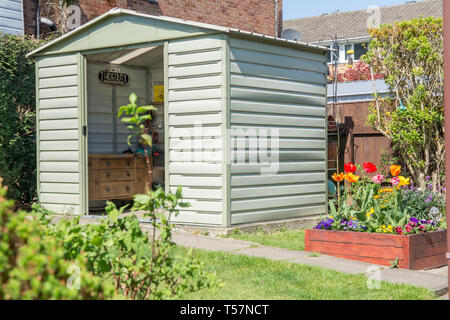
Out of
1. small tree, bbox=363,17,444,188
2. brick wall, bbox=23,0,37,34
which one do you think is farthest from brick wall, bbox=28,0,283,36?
small tree, bbox=363,17,444,188

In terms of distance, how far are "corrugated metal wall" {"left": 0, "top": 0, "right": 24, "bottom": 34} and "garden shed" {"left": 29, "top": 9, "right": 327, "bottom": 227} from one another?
7.55 ft

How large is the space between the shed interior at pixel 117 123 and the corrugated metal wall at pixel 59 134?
69 centimetres

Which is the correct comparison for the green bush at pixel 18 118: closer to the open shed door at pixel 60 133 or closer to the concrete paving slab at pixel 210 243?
the open shed door at pixel 60 133

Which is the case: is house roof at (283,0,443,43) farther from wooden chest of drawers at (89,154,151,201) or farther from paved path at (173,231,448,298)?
paved path at (173,231,448,298)

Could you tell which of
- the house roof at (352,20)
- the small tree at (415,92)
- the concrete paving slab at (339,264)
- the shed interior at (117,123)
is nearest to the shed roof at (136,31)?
the shed interior at (117,123)

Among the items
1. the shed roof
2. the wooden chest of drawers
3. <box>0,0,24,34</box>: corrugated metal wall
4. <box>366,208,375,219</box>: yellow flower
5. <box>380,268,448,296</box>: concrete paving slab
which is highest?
<box>0,0,24,34</box>: corrugated metal wall

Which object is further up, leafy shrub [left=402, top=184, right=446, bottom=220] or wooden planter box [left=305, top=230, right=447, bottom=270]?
leafy shrub [left=402, top=184, right=446, bottom=220]

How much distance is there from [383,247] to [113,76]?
6.82 m

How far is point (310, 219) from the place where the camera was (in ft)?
30.9

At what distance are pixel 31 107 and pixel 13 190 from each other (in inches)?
64.9

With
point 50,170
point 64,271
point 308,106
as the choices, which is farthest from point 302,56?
point 64,271

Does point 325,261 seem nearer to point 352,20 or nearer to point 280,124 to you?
point 280,124

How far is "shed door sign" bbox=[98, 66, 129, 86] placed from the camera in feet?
36.6

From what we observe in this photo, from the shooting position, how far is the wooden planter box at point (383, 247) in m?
6.26
